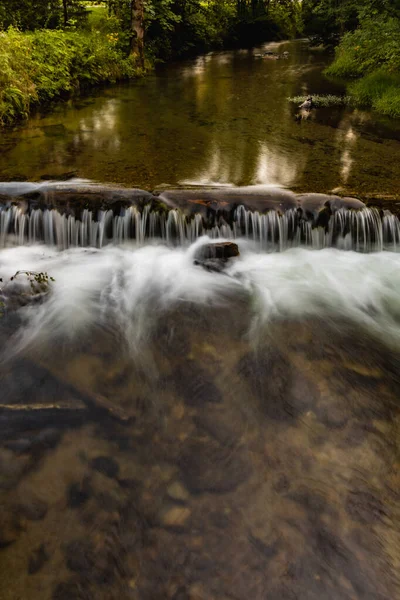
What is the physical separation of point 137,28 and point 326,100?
895 cm

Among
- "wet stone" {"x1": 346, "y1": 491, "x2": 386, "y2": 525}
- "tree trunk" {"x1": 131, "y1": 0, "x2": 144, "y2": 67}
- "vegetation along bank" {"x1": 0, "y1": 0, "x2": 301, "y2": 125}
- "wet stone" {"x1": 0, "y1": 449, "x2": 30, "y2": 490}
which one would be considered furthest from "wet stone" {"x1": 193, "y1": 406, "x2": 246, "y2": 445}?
"tree trunk" {"x1": 131, "y1": 0, "x2": 144, "y2": 67}

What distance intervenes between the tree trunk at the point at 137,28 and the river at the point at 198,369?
34.3ft

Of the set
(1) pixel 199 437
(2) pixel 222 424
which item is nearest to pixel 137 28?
(2) pixel 222 424

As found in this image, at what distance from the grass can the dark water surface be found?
39 cm

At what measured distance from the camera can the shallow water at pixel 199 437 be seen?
229 centimetres

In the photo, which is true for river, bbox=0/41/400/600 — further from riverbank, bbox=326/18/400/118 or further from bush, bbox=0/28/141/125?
riverbank, bbox=326/18/400/118

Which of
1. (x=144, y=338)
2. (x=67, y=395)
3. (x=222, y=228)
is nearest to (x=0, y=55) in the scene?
(x=222, y=228)

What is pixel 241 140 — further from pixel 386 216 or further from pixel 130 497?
pixel 130 497

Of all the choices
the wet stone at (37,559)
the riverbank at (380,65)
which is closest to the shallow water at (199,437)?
the wet stone at (37,559)

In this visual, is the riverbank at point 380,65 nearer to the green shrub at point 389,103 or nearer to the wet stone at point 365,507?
the green shrub at point 389,103

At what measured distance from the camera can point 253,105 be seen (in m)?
11.5

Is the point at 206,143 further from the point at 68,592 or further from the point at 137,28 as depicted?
the point at 137,28

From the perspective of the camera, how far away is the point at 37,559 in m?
2.29

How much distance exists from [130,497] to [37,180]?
5.26 meters
